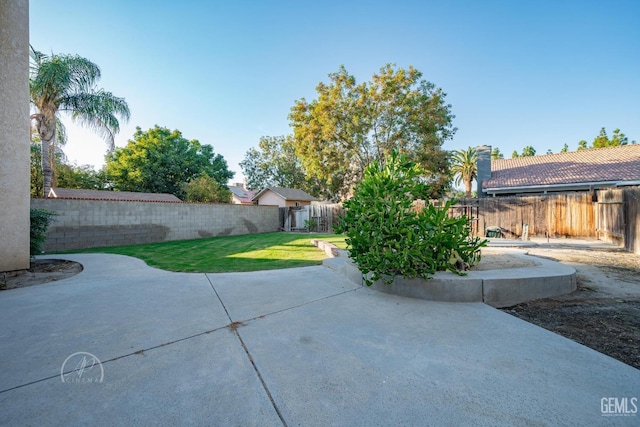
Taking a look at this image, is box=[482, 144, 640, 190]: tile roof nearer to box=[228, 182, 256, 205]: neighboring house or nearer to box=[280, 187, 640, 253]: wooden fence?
box=[280, 187, 640, 253]: wooden fence

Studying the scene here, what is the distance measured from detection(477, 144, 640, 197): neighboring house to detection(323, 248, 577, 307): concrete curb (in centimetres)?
1328

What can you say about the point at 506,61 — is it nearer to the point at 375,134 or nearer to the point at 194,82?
the point at 375,134

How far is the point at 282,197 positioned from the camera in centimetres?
2912

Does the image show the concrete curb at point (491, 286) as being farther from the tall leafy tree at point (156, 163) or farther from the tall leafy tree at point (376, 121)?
the tall leafy tree at point (156, 163)

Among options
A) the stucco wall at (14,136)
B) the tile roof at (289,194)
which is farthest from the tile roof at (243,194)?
the stucco wall at (14,136)

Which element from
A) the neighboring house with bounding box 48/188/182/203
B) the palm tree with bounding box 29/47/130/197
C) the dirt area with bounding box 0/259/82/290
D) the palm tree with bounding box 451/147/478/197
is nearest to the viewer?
the dirt area with bounding box 0/259/82/290

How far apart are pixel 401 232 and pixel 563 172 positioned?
16.8m

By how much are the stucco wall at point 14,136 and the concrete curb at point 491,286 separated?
21.7 feet

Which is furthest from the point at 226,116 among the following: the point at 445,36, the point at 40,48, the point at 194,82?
the point at 445,36

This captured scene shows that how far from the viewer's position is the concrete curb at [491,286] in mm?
3148

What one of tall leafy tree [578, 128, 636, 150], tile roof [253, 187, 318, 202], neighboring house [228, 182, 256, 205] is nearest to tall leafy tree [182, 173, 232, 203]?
tile roof [253, 187, 318, 202]

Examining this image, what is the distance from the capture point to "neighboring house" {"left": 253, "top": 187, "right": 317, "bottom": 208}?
29531mm

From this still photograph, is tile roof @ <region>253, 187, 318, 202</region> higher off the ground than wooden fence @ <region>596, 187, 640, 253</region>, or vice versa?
tile roof @ <region>253, 187, 318, 202</region>

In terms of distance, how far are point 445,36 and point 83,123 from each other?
16170 millimetres
